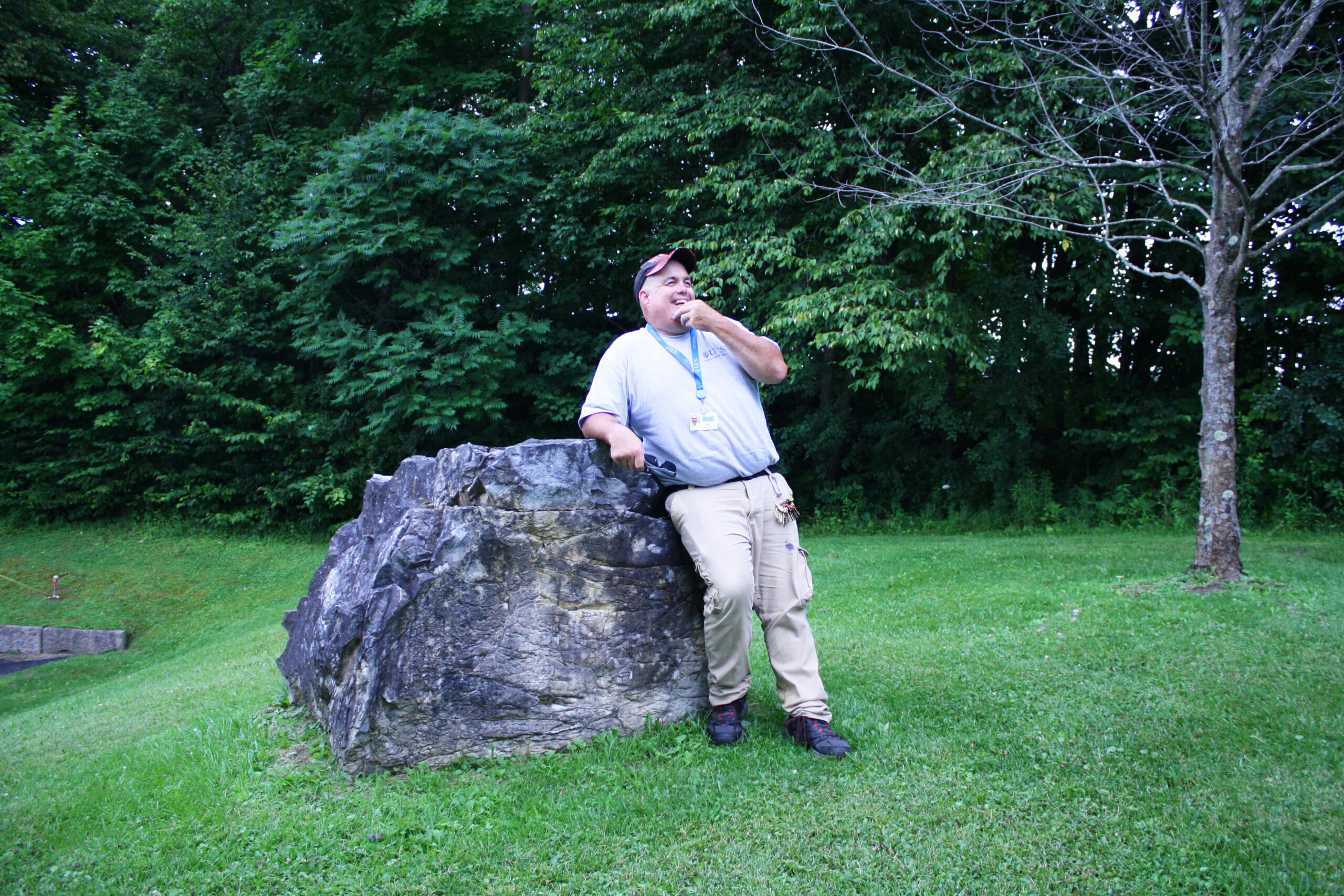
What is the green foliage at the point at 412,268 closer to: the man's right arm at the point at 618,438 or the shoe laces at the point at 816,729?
the man's right arm at the point at 618,438

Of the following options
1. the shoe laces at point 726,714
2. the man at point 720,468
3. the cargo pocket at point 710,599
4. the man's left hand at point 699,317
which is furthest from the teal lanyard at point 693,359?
the shoe laces at point 726,714

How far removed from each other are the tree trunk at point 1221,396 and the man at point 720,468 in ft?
16.9

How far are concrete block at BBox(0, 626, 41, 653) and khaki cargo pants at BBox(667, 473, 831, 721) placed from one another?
40.3 ft

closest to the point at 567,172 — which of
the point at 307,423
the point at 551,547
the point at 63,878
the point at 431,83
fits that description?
the point at 431,83

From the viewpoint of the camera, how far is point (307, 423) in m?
16.8

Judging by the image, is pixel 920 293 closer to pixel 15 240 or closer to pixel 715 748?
pixel 715 748

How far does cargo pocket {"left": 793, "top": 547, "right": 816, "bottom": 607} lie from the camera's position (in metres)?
3.85

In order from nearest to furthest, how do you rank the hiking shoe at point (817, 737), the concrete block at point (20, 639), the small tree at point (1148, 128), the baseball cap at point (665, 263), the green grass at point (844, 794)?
the green grass at point (844, 794)
the hiking shoe at point (817, 737)
the baseball cap at point (665, 263)
the small tree at point (1148, 128)
the concrete block at point (20, 639)

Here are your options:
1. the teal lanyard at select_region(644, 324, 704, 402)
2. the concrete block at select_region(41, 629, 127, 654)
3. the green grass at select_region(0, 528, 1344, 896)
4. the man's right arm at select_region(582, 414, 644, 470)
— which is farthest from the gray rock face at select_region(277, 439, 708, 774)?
the concrete block at select_region(41, 629, 127, 654)

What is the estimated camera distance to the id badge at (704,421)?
3.80 m

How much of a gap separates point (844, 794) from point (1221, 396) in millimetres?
5823

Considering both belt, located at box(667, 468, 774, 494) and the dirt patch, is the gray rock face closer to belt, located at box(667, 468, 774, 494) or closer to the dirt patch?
belt, located at box(667, 468, 774, 494)

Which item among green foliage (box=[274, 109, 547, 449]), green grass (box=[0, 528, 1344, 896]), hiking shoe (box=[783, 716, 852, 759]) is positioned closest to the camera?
green grass (box=[0, 528, 1344, 896])

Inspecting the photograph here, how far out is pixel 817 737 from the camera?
3650 mm
